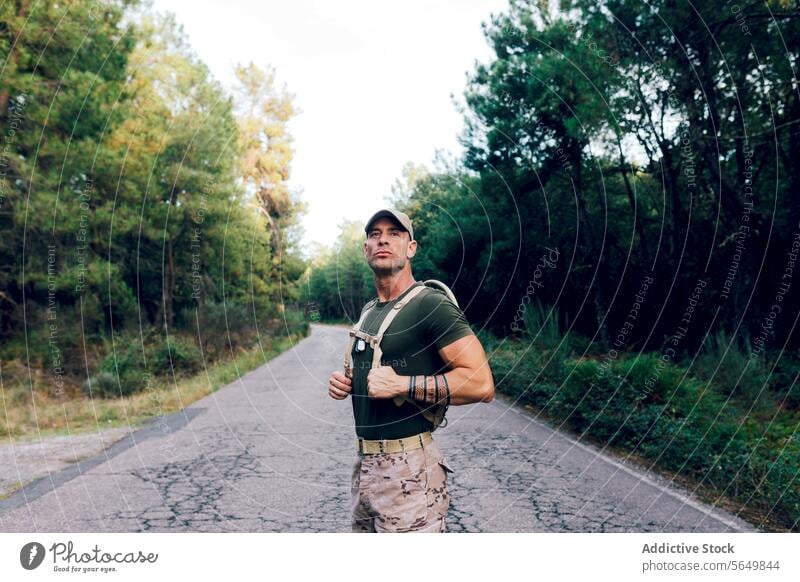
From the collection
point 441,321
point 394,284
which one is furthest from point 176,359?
point 441,321

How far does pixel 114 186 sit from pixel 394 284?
14461 mm

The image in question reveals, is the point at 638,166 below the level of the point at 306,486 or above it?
above

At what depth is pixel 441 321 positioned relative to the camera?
7.70 ft

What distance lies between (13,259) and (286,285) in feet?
36.7

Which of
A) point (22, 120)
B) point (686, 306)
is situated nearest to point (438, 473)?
point (22, 120)

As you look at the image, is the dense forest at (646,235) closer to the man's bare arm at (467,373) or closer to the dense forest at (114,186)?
the man's bare arm at (467,373)

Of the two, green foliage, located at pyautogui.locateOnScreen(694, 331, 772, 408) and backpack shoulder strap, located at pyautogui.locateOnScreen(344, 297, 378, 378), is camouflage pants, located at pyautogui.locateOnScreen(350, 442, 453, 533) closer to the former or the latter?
backpack shoulder strap, located at pyautogui.locateOnScreen(344, 297, 378, 378)

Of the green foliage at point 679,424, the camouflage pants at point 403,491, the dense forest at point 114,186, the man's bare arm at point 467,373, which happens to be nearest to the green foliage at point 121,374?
the dense forest at point 114,186

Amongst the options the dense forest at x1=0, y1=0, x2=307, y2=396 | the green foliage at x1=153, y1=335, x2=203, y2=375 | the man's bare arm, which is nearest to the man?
the man's bare arm

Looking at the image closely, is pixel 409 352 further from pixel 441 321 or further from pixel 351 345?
pixel 351 345

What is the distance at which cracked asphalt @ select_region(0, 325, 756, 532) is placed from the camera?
196 inches

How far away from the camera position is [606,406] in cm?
841

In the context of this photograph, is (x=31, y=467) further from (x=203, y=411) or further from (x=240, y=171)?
(x=240, y=171)

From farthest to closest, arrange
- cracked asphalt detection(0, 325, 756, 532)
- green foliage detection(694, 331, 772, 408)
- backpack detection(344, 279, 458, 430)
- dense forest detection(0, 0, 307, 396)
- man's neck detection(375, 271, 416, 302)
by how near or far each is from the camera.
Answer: dense forest detection(0, 0, 307, 396) → green foliage detection(694, 331, 772, 408) → cracked asphalt detection(0, 325, 756, 532) → man's neck detection(375, 271, 416, 302) → backpack detection(344, 279, 458, 430)
